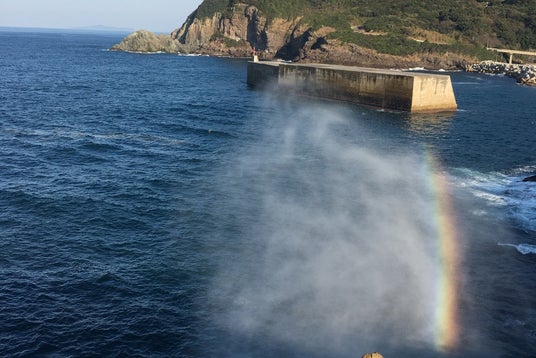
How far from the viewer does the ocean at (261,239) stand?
2650cm

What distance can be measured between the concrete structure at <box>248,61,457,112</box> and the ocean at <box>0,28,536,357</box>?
14.9m

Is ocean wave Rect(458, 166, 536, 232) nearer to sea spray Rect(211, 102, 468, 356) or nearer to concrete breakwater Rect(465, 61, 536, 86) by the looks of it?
sea spray Rect(211, 102, 468, 356)

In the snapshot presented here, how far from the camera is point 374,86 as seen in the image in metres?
97.8

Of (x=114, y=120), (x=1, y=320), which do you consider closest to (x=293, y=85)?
(x=114, y=120)

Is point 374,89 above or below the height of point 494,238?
above

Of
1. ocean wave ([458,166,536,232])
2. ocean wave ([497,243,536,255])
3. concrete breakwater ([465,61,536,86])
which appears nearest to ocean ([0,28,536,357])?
ocean wave ([497,243,536,255])

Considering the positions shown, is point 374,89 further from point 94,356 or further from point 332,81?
point 94,356

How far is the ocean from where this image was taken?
86.9ft

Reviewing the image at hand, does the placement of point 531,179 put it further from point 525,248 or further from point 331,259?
point 331,259

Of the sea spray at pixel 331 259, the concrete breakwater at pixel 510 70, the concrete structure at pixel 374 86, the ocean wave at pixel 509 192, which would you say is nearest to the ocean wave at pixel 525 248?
the ocean wave at pixel 509 192

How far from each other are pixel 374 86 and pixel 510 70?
90791 millimetres

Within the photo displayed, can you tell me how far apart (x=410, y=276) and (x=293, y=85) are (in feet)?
280

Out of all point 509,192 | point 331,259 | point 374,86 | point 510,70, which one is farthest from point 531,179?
point 510,70

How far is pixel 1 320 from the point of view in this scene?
27.1 metres
